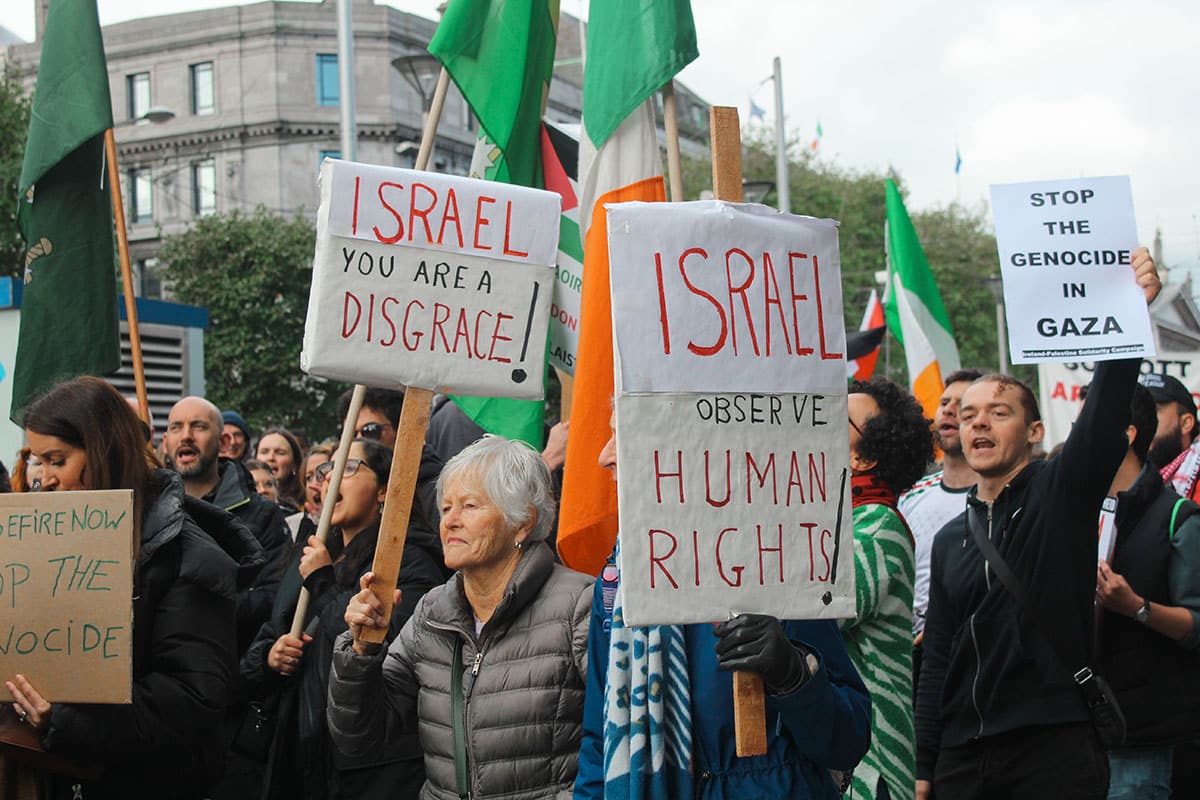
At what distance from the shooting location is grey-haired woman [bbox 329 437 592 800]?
374cm

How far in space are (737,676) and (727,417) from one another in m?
0.55

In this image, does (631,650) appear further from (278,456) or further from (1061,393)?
(1061,393)

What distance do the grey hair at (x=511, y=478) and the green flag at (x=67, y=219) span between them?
8.76ft

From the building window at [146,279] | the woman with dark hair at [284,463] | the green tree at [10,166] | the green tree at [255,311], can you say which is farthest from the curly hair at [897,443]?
the building window at [146,279]

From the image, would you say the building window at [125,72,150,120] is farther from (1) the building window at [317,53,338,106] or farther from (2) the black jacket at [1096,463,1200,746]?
(2) the black jacket at [1096,463,1200,746]

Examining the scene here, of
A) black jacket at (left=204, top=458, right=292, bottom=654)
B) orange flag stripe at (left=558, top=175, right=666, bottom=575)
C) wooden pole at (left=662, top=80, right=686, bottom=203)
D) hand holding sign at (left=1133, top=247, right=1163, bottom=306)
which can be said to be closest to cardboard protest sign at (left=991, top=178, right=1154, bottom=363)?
hand holding sign at (left=1133, top=247, right=1163, bottom=306)

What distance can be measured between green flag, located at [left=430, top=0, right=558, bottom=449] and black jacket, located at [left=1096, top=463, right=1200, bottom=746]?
2.21 metres

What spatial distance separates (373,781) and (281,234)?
3128 cm

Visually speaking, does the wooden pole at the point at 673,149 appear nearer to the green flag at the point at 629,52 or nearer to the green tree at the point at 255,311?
the green flag at the point at 629,52

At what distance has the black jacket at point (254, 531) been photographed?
5.47 m

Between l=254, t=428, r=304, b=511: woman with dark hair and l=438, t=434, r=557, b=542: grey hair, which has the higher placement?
l=254, t=428, r=304, b=511: woman with dark hair

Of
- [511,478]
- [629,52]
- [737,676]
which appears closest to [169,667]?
[511,478]

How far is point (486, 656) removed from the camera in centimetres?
381

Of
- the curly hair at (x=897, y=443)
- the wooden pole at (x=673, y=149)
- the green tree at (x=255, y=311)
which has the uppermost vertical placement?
the green tree at (x=255, y=311)
